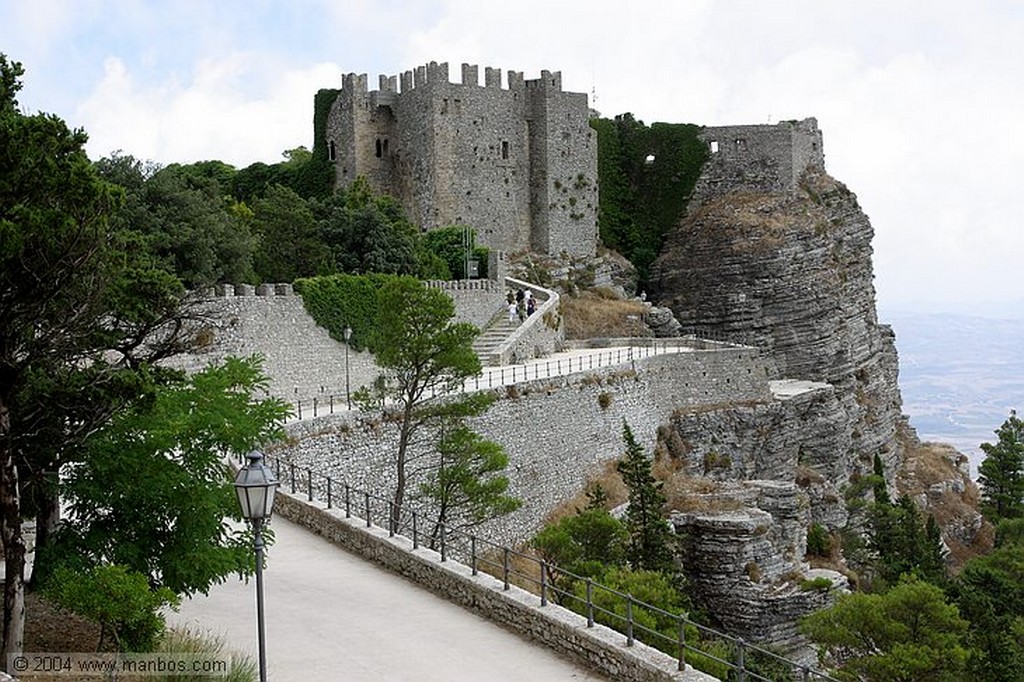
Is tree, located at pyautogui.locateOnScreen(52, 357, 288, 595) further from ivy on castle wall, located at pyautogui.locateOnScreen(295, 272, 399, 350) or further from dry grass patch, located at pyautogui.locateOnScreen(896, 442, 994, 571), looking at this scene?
dry grass patch, located at pyautogui.locateOnScreen(896, 442, 994, 571)

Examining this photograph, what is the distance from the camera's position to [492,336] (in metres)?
44.9

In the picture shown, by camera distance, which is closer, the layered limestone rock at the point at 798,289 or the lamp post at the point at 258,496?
the lamp post at the point at 258,496

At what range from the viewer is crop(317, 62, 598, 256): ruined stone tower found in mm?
51875

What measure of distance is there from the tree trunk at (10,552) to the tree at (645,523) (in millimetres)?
19138

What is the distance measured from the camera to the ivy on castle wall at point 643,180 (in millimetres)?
61312

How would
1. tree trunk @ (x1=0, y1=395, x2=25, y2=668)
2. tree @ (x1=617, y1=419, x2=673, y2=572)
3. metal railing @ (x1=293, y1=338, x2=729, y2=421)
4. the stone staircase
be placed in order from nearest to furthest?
tree trunk @ (x1=0, y1=395, x2=25, y2=668) < tree @ (x1=617, y1=419, x2=673, y2=572) < metal railing @ (x1=293, y1=338, x2=729, y2=421) < the stone staircase

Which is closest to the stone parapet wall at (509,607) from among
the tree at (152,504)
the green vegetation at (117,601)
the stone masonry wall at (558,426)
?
the tree at (152,504)

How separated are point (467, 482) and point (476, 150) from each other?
27.6m

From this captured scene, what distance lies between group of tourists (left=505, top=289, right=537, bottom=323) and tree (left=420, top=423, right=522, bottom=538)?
673 inches

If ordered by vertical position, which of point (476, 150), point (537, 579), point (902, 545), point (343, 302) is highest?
point (476, 150)

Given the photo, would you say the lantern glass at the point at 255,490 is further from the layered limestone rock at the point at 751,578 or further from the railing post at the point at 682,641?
the layered limestone rock at the point at 751,578

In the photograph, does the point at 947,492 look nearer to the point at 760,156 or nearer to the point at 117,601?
the point at 760,156

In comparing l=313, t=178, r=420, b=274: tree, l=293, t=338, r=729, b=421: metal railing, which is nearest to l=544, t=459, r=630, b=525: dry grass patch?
l=293, t=338, r=729, b=421: metal railing

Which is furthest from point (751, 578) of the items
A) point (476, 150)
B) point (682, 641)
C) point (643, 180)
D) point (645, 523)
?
point (643, 180)
